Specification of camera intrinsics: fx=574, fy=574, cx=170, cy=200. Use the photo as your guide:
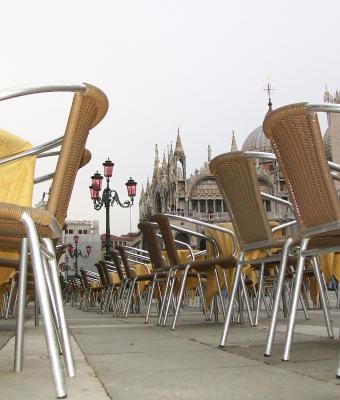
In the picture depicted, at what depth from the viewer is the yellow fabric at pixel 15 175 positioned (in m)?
2.52

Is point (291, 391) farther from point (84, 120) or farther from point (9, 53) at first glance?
point (9, 53)

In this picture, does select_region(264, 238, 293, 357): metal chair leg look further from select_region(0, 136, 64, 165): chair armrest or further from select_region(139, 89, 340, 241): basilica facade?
select_region(139, 89, 340, 241): basilica facade

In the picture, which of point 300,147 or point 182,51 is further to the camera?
point 182,51

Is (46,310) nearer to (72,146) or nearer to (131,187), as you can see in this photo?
(72,146)

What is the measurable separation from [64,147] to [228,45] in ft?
37.3

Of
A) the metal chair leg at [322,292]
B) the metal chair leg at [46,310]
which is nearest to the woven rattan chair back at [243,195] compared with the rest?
the metal chair leg at [322,292]

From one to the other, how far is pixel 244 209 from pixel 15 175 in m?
1.28

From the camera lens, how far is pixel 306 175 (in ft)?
7.61

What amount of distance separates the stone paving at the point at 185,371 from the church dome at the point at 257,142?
178 ft

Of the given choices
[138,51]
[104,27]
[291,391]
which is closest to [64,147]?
[291,391]

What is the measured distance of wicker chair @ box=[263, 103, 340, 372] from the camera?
222 centimetres

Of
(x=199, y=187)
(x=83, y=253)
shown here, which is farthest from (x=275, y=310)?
(x=199, y=187)

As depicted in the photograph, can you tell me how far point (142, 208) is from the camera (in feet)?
256

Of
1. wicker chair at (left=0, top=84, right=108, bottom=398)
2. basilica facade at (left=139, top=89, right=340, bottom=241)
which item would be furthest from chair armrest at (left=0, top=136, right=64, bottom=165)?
basilica facade at (left=139, top=89, right=340, bottom=241)
